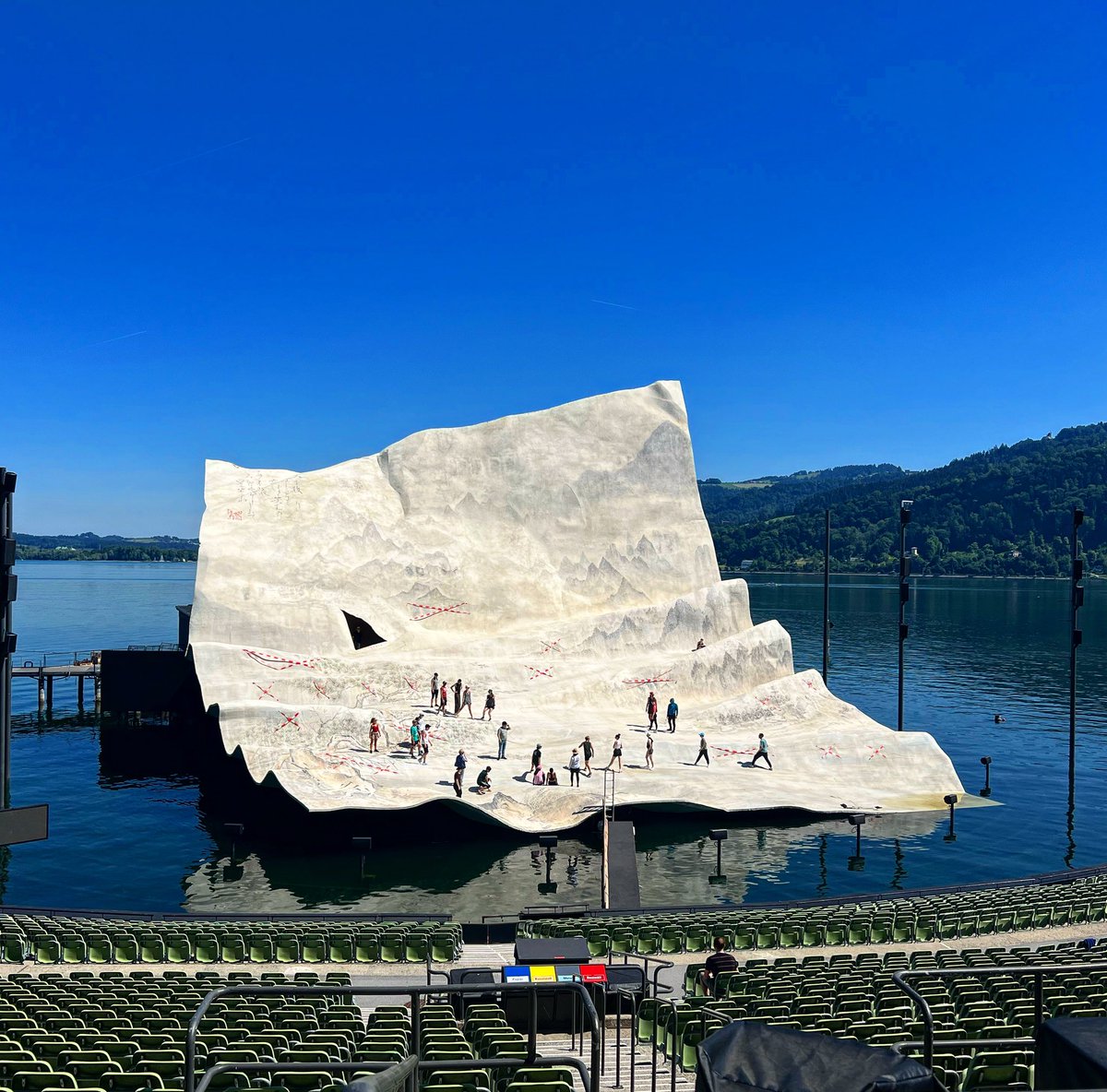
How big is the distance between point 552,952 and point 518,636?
1402 inches

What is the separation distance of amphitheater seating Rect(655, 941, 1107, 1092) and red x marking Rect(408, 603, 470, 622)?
37.2 meters

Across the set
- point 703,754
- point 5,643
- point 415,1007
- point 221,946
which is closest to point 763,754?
point 703,754

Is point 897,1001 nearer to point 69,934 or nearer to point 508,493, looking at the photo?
point 69,934

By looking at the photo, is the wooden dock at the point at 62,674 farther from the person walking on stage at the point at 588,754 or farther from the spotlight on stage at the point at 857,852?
the spotlight on stage at the point at 857,852

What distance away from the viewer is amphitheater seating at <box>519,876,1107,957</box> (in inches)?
826

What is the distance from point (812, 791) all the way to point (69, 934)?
27248 millimetres

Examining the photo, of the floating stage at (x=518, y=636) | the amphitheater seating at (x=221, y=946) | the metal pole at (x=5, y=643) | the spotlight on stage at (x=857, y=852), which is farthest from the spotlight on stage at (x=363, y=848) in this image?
the spotlight on stage at (x=857, y=852)

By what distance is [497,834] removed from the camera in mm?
36438

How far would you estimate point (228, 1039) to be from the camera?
419 inches

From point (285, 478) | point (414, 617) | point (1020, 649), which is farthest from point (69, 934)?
point (1020, 649)

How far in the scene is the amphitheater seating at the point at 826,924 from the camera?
68.8 feet

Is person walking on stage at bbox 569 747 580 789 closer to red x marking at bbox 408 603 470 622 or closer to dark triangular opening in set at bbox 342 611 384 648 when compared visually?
→ red x marking at bbox 408 603 470 622

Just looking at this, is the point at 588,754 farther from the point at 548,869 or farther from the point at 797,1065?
the point at 797,1065

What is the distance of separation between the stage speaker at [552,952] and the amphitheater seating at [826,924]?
10.8 ft
